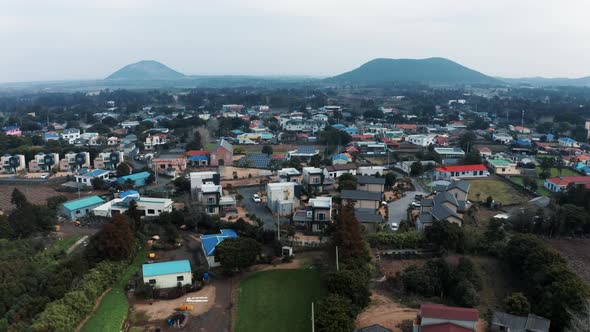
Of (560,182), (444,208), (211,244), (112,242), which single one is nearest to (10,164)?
(112,242)

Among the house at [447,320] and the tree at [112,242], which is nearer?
the house at [447,320]

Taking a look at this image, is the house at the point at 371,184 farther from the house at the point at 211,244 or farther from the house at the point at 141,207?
the house at the point at 141,207

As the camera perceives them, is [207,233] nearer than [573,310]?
No

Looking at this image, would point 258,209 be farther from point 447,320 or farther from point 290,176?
point 447,320

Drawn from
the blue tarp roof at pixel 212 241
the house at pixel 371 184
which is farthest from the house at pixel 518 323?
the house at pixel 371 184

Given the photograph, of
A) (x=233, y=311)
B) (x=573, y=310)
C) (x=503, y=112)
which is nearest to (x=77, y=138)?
(x=233, y=311)

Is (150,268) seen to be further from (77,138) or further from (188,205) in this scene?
(77,138)
